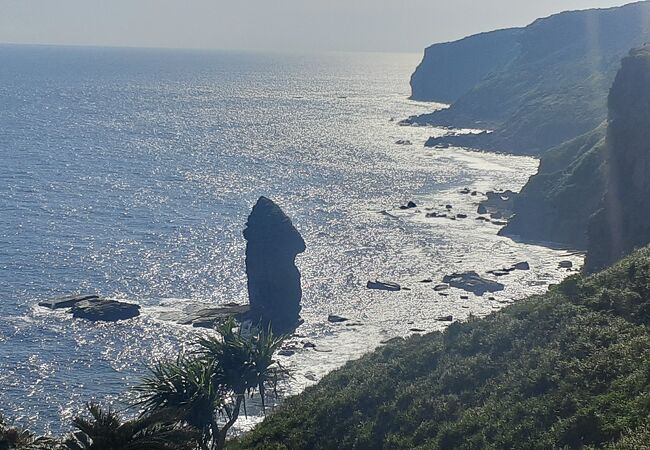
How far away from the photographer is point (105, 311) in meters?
79.8

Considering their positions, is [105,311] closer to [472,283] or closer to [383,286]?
[383,286]

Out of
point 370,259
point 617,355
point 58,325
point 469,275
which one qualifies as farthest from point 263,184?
point 617,355

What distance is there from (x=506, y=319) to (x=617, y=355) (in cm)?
1143

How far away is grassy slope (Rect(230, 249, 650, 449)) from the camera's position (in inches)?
1030

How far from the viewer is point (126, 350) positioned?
237 feet

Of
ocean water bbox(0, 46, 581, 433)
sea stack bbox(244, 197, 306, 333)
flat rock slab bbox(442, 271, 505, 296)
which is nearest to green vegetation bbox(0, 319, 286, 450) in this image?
ocean water bbox(0, 46, 581, 433)

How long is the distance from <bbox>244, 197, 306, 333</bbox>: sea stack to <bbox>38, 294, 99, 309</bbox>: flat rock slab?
18.5m

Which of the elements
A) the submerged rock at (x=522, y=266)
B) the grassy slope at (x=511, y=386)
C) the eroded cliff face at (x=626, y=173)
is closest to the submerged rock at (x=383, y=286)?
the submerged rock at (x=522, y=266)

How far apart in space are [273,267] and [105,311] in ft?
61.1

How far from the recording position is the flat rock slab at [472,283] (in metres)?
89.4

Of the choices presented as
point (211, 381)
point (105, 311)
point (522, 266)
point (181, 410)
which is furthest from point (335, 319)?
point (181, 410)

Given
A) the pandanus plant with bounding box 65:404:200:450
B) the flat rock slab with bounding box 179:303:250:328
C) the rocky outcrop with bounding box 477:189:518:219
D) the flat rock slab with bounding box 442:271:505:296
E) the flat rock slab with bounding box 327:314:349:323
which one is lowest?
the flat rock slab with bounding box 327:314:349:323

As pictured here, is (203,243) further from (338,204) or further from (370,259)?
(338,204)

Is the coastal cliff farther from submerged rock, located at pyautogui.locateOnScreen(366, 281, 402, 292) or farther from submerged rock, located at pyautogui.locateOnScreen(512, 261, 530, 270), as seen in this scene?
submerged rock, located at pyautogui.locateOnScreen(366, 281, 402, 292)
